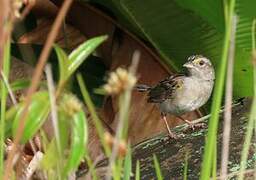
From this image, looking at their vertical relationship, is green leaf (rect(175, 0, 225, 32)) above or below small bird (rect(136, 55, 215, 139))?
above

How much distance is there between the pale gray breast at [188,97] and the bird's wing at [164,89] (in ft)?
0.13

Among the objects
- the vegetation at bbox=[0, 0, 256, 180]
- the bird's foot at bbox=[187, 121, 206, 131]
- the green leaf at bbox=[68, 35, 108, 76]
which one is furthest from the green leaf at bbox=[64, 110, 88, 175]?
the bird's foot at bbox=[187, 121, 206, 131]

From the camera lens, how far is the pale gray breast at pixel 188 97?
16.8 ft

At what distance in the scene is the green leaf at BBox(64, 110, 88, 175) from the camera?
1498 millimetres

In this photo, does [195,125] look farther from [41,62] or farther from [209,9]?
[41,62]

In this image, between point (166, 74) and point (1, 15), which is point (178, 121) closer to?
point (166, 74)

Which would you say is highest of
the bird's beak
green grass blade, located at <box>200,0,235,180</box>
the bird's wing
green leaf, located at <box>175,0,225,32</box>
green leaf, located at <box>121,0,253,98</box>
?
green grass blade, located at <box>200,0,235,180</box>

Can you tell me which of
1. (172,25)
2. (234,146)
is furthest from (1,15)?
(172,25)

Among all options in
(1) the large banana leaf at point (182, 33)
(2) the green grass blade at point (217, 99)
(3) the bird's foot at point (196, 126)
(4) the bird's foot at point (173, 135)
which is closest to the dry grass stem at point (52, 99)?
(2) the green grass blade at point (217, 99)

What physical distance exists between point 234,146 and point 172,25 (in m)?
1.77

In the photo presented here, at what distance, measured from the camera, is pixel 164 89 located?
16.9 feet

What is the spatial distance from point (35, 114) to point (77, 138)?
0.10 m

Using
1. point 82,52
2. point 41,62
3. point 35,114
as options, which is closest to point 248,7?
point 82,52

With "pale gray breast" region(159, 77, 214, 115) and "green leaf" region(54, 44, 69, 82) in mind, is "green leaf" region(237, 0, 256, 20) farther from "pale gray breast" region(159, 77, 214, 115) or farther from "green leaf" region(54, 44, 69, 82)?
"green leaf" region(54, 44, 69, 82)
